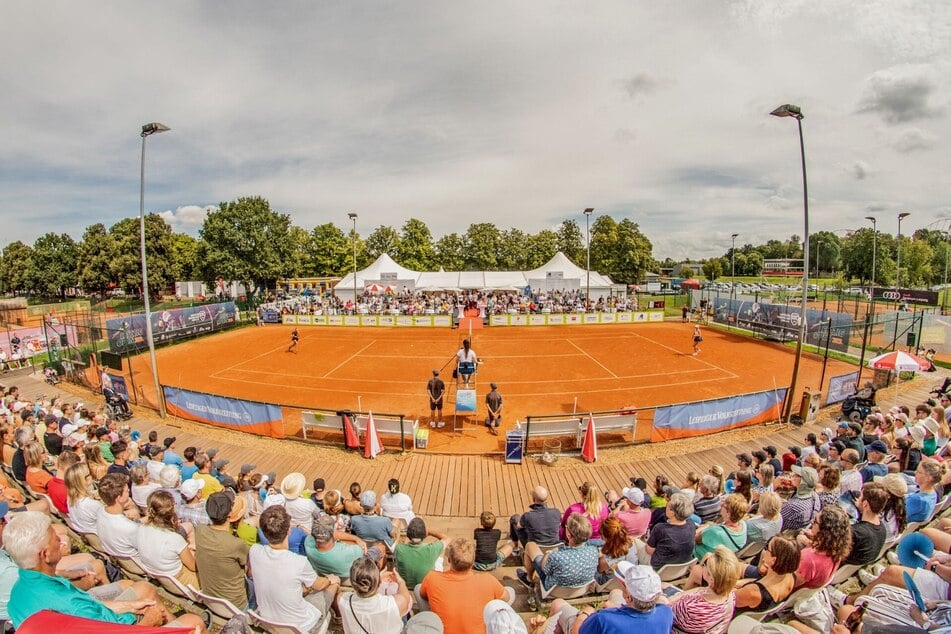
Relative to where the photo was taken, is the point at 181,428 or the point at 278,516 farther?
the point at 181,428

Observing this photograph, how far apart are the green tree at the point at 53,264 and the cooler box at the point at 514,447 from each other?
97644mm

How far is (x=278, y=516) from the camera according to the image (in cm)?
390

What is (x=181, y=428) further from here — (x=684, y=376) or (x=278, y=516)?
(x=684, y=376)

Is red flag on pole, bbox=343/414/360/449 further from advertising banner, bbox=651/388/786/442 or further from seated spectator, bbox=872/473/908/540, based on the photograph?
seated spectator, bbox=872/473/908/540

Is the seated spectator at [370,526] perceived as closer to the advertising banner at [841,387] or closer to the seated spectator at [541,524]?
the seated spectator at [541,524]

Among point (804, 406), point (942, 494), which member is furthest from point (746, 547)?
point (804, 406)

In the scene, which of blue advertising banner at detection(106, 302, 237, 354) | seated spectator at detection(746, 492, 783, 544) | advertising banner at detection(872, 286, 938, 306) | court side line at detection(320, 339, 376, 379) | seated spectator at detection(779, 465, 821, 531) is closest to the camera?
seated spectator at detection(746, 492, 783, 544)

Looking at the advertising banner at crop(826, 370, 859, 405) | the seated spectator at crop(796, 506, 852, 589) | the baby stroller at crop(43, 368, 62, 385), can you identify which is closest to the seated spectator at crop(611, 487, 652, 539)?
the seated spectator at crop(796, 506, 852, 589)

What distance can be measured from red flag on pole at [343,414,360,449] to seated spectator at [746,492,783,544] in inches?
357

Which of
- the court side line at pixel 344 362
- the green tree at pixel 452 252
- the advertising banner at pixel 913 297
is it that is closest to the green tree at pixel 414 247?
the green tree at pixel 452 252

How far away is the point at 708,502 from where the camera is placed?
6051mm

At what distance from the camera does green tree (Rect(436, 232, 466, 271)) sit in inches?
3297

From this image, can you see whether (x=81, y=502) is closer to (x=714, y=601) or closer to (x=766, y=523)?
(x=714, y=601)

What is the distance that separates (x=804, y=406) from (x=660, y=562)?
1189 cm
